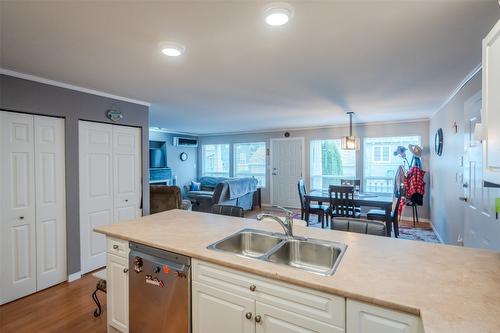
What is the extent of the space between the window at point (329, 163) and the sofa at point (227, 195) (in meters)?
1.76

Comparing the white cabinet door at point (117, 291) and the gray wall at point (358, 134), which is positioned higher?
the gray wall at point (358, 134)

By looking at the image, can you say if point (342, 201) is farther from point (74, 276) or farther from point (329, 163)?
point (74, 276)

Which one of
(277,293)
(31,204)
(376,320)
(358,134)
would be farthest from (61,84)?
(358,134)

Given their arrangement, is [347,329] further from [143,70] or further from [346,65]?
[143,70]

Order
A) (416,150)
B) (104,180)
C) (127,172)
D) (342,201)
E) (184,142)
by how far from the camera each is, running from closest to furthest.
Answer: (104,180) < (127,172) < (342,201) < (416,150) < (184,142)

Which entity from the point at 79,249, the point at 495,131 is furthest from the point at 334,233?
the point at 79,249

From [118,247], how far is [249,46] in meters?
1.90

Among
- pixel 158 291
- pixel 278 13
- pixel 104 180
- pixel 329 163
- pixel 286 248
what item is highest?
pixel 278 13

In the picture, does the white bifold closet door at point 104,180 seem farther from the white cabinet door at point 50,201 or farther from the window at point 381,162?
the window at point 381,162

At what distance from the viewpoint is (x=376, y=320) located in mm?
1070

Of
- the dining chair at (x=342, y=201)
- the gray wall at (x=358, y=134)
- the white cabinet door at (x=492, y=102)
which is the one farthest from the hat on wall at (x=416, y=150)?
the white cabinet door at (x=492, y=102)

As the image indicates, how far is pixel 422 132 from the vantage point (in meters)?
5.43

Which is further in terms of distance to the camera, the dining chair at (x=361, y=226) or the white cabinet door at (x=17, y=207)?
the white cabinet door at (x=17, y=207)

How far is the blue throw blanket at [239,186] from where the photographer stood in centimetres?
570
